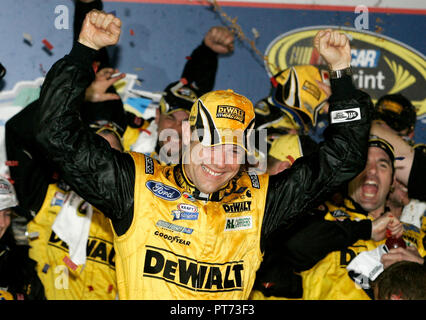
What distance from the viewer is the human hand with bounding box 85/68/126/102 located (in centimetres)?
436

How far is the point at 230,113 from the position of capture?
97.7 inches

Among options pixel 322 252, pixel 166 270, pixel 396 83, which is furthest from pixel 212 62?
pixel 166 270

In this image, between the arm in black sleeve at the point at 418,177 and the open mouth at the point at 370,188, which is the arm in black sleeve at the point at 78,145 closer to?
the open mouth at the point at 370,188

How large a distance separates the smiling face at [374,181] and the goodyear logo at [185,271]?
175 centimetres

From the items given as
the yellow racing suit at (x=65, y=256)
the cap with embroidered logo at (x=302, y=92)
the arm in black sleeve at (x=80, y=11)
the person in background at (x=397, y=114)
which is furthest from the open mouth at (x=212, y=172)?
the person in background at (x=397, y=114)

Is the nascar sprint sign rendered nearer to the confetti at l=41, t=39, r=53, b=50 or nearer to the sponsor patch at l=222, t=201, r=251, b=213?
the confetti at l=41, t=39, r=53, b=50

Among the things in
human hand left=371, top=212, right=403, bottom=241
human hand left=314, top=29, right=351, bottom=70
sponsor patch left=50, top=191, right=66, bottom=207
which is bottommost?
human hand left=371, top=212, right=403, bottom=241

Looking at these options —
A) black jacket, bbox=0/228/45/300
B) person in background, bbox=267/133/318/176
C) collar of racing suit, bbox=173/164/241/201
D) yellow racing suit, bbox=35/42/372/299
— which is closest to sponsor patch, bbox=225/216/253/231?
yellow racing suit, bbox=35/42/372/299

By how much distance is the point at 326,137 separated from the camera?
2666 mm

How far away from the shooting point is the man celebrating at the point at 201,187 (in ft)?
7.89

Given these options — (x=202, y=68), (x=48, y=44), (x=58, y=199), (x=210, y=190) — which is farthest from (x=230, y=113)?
(x=48, y=44)

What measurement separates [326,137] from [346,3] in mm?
2740

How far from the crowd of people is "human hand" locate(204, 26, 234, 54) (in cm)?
2
